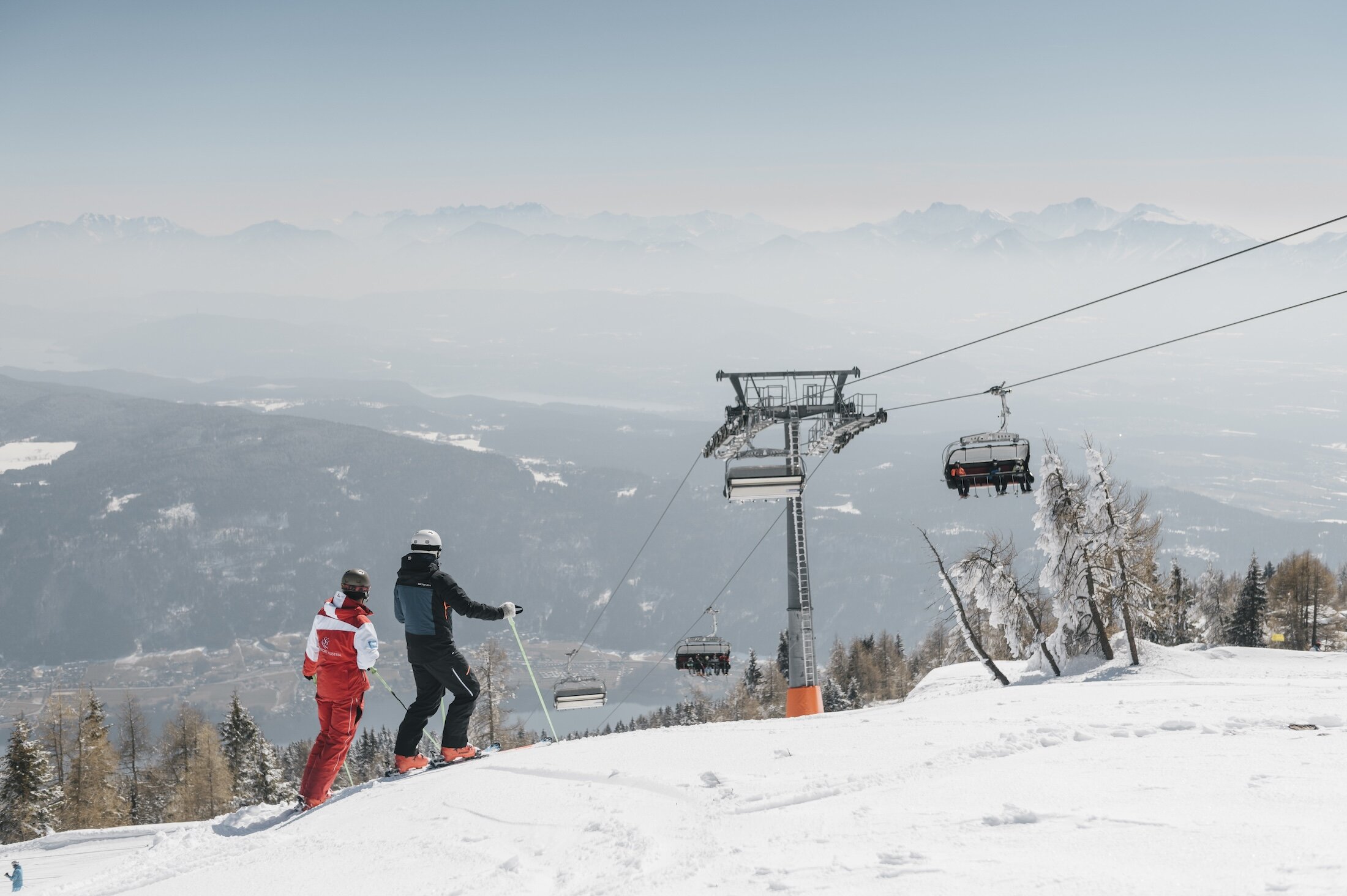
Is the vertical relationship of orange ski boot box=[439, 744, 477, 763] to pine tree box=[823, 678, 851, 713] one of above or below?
above

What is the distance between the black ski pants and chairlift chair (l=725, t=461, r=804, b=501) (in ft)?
40.0

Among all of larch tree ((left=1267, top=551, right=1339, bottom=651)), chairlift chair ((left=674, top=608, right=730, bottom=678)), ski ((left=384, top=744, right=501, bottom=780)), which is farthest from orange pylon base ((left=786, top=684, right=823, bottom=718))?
larch tree ((left=1267, top=551, right=1339, bottom=651))

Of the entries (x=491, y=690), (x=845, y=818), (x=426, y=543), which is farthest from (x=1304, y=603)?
(x=845, y=818)

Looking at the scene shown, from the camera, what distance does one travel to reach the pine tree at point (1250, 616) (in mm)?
68188

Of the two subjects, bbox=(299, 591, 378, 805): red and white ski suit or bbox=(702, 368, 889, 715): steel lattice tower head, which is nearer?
bbox=(299, 591, 378, 805): red and white ski suit

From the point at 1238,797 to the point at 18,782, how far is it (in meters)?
46.2

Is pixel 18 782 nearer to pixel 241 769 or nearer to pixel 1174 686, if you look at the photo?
pixel 241 769

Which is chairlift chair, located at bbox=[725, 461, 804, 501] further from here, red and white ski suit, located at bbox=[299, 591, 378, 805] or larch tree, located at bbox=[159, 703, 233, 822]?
larch tree, located at bbox=[159, 703, 233, 822]

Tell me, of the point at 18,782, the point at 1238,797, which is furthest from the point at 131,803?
the point at 1238,797

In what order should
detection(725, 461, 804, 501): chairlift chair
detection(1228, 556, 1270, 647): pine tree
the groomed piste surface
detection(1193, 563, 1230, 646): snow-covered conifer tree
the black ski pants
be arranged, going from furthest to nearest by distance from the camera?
1. detection(1193, 563, 1230, 646): snow-covered conifer tree
2. detection(1228, 556, 1270, 647): pine tree
3. detection(725, 461, 804, 501): chairlift chair
4. the black ski pants
5. the groomed piste surface

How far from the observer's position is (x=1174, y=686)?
13.8m

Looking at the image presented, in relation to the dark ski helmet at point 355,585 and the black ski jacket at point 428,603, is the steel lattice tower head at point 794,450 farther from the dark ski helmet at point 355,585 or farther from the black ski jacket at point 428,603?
the dark ski helmet at point 355,585

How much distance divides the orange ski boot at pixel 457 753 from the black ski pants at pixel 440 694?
0.21ft

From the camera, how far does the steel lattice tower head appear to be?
75.3ft
